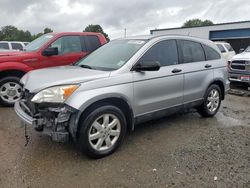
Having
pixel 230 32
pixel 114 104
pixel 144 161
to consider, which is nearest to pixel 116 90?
pixel 114 104

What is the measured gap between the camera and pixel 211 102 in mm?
5809

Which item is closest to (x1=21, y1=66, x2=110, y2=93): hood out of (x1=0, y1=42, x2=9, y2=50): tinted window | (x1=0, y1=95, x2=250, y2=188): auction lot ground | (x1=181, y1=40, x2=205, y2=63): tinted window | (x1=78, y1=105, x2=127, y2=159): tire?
(x1=78, y1=105, x2=127, y2=159): tire

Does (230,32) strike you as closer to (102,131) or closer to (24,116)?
(102,131)

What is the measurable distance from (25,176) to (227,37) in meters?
29.8

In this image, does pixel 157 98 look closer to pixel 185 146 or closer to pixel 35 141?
pixel 185 146

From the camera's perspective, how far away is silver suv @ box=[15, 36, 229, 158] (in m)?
3.49

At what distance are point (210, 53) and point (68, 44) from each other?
12.5 feet

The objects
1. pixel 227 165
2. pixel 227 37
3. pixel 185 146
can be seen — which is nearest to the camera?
pixel 227 165

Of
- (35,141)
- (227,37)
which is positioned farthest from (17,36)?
(35,141)

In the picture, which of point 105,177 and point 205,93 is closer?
point 105,177

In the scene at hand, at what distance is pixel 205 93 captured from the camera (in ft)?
18.2

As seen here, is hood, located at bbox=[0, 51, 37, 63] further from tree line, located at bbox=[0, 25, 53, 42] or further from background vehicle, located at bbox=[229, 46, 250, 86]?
tree line, located at bbox=[0, 25, 53, 42]

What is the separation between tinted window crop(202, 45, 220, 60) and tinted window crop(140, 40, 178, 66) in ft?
3.48

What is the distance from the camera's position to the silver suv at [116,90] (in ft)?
11.4
